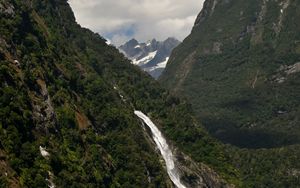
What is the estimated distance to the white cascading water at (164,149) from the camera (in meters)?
168

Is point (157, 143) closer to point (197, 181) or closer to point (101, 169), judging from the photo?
point (197, 181)

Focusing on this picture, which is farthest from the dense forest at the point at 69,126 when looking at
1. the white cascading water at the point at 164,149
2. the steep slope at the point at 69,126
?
the white cascading water at the point at 164,149

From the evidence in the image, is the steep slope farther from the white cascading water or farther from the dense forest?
the white cascading water

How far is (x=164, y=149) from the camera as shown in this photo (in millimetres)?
177125

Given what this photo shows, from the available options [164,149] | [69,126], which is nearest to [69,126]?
[69,126]

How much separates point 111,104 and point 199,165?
92.0ft

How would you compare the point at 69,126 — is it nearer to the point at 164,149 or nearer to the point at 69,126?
the point at 69,126

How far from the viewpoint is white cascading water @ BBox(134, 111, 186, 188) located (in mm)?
168000

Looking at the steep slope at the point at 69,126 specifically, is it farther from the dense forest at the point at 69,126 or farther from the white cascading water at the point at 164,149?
the white cascading water at the point at 164,149

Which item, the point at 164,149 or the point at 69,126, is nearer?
the point at 69,126

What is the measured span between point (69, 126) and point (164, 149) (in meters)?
46.2

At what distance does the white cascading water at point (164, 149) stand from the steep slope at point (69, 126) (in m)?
2.49

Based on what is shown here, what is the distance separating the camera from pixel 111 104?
17275 cm

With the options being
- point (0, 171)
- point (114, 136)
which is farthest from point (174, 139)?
point (0, 171)
